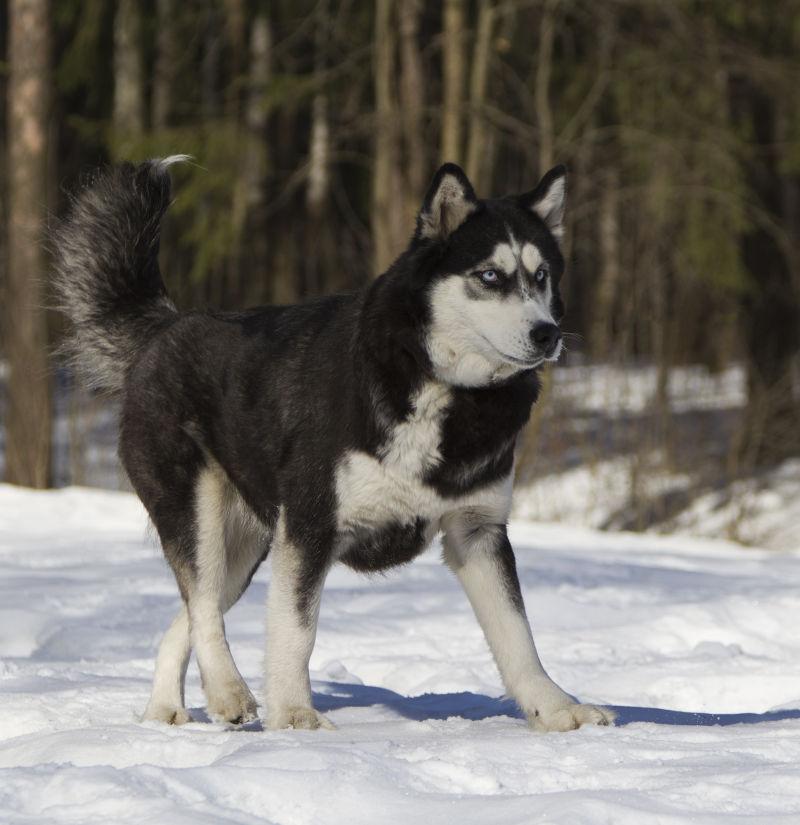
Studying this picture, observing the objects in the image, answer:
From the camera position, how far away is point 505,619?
3941 mm

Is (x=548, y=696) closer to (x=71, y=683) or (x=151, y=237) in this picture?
(x=71, y=683)

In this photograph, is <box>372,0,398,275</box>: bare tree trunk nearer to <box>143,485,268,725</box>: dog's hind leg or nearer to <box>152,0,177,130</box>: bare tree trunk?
<box>152,0,177,130</box>: bare tree trunk

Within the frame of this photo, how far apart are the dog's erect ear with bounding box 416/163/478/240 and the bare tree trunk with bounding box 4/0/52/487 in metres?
7.21

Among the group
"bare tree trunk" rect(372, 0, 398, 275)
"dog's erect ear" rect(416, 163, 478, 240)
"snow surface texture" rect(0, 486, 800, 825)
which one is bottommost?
"snow surface texture" rect(0, 486, 800, 825)

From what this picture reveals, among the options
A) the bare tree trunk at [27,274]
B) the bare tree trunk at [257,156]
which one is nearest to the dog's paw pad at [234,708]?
the bare tree trunk at [27,274]

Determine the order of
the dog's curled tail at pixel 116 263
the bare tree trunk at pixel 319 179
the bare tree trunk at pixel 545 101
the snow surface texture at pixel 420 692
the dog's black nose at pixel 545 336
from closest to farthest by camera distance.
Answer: the snow surface texture at pixel 420 692
the dog's black nose at pixel 545 336
the dog's curled tail at pixel 116 263
the bare tree trunk at pixel 545 101
the bare tree trunk at pixel 319 179

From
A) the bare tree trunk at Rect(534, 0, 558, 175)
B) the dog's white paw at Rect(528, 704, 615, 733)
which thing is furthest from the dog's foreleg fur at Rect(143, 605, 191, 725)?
the bare tree trunk at Rect(534, 0, 558, 175)

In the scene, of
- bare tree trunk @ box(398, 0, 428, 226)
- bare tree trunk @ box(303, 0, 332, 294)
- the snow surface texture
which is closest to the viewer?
the snow surface texture

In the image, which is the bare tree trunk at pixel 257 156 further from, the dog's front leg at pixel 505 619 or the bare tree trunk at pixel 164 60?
the dog's front leg at pixel 505 619

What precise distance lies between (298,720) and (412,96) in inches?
334

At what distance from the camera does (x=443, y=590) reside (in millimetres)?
6840

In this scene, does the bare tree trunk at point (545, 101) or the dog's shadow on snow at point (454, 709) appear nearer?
the dog's shadow on snow at point (454, 709)

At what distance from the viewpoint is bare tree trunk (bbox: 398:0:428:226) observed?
11352mm

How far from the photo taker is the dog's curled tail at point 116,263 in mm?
4773
